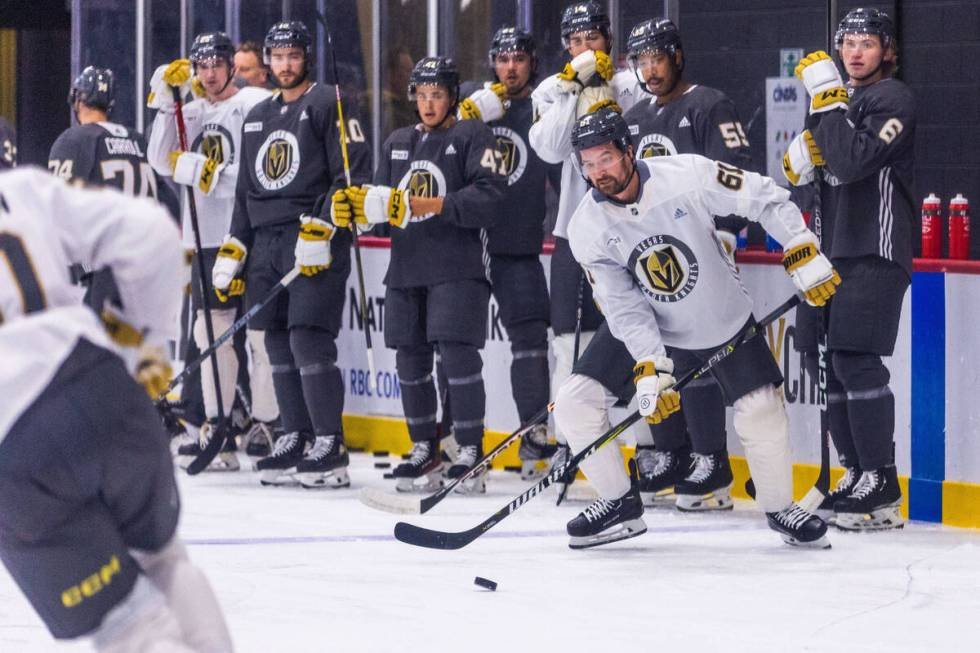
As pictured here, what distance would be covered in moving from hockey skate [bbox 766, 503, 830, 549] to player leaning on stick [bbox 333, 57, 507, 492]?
118cm

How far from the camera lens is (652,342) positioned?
3.82 metres

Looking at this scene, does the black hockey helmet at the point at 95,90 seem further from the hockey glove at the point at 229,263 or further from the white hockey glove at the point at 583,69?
the white hockey glove at the point at 583,69

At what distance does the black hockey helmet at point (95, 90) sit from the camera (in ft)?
16.8

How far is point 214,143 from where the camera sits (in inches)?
217

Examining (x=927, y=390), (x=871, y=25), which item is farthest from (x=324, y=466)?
(x=871, y=25)

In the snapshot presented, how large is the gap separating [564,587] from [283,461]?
5.78 feet

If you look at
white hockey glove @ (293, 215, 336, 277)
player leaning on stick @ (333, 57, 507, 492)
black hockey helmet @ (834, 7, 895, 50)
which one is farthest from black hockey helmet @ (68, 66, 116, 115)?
black hockey helmet @ (834, 7, 895, 50)

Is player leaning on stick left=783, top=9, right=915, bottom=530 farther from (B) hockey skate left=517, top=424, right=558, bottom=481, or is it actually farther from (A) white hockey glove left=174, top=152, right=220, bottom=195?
(A) white hockey glove left=174, top=152, right=220, bottom=195

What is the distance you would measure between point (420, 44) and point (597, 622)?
12.4 feet

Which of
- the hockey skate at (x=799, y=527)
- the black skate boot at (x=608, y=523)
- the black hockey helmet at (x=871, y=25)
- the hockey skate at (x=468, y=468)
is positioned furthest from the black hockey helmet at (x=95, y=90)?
the hockey skate at (x=799, y=527)

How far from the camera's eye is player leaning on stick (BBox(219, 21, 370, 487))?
502 centimetres

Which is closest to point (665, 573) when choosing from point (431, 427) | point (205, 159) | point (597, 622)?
point (597, 622)

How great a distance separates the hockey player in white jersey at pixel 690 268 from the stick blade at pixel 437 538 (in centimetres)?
33

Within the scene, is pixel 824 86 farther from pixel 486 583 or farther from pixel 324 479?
pixel 324 479
